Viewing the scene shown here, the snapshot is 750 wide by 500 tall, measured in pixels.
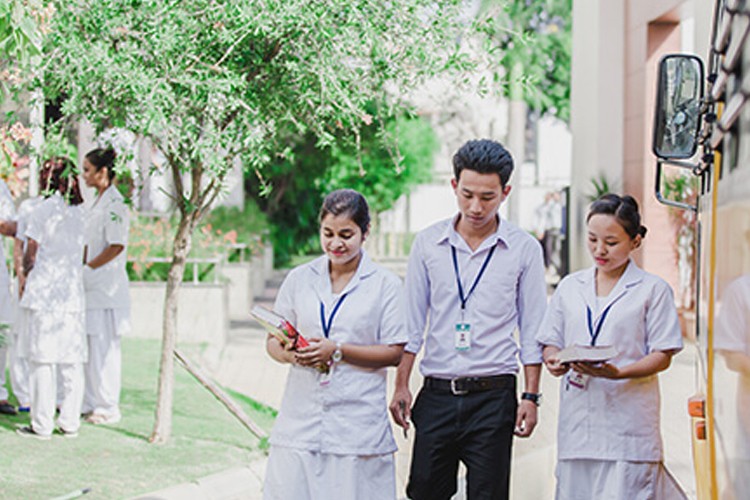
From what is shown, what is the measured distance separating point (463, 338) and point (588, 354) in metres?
0.54

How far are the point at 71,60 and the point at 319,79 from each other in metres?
1.40

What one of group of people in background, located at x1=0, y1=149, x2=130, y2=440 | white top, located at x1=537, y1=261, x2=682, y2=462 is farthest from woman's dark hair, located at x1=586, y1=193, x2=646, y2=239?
group of people in background, located at x1=0, y1=149, x2=130, y2=440

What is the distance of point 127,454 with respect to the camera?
7672 mm

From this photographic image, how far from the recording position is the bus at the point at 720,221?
8.92ft

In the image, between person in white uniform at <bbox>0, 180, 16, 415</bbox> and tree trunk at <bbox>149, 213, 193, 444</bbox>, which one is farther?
person in white uniform at <bbox>0, 180, 16, 415</bbox>

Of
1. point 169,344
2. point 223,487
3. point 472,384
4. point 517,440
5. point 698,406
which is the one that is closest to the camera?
point 698,406

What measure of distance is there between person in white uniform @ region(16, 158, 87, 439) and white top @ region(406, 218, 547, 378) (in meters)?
3.50

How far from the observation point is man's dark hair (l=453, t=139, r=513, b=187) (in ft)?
15.9

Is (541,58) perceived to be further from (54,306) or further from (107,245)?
(54,306)

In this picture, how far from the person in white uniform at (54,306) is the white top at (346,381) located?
3390 mm

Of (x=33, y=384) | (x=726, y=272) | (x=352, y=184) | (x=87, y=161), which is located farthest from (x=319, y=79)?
(x=352, y=184)

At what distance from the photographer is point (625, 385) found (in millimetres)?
4895

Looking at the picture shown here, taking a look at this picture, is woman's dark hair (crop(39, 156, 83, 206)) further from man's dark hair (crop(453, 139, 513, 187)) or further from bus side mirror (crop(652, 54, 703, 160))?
bus side mirror (crop(652, 54, 703, 160))

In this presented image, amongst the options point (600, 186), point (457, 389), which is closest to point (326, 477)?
point (457, 389)
